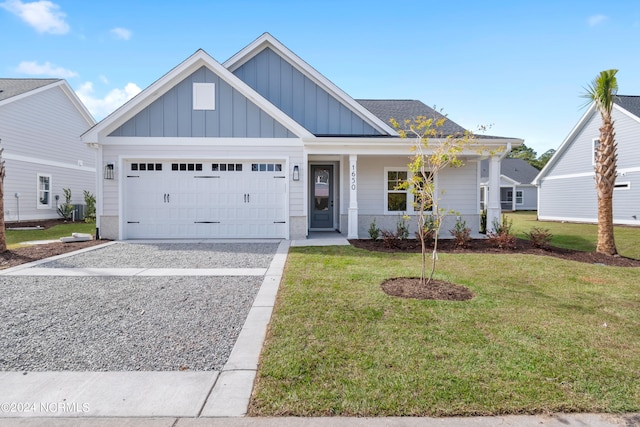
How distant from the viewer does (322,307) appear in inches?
166

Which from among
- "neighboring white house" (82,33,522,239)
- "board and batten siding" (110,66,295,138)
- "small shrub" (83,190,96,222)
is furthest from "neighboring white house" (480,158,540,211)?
"small shrub" (83,190,96,222)

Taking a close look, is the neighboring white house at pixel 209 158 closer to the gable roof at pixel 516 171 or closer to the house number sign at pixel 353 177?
the house number sign at pixel 353 177

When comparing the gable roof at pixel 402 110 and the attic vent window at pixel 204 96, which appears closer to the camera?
the attic vent window at pixel 204 96

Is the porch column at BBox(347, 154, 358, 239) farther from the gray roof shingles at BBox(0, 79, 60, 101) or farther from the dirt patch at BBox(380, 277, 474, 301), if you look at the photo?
the gray roof shingles at BBox(0, 79, 60, 101)

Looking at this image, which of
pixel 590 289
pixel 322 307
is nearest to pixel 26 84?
pixel 322 307

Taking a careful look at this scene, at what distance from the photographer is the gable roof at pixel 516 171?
106 ft

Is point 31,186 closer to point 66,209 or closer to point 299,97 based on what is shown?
point 66,209

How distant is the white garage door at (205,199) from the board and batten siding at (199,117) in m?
0.92

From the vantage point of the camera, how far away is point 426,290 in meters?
4.93

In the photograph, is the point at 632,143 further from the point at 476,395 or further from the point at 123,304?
the point at 123,304

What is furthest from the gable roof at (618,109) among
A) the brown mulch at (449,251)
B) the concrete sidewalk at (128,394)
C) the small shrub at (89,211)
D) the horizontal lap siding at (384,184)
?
the small shrub at (89,211)

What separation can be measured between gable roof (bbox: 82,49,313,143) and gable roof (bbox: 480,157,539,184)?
93.4 feet

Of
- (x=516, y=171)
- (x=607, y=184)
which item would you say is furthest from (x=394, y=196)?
(x=516, y=171)

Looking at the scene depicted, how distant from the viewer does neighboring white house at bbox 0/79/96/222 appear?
15352 millimetres
